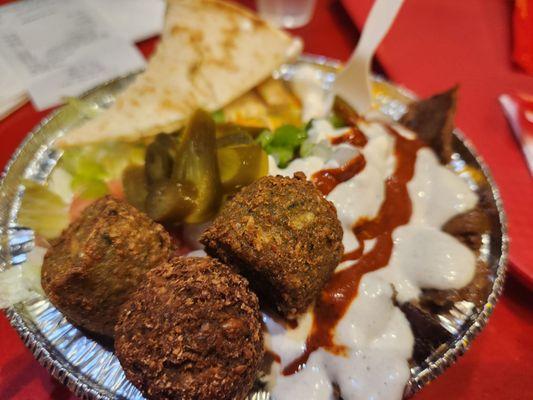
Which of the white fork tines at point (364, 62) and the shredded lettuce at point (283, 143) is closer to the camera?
the shredded lettuce at point (283, 143)

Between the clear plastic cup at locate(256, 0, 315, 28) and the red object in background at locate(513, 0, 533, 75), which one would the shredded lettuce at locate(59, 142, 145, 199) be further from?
the red object in background at locate(513, 0, 533, 75)

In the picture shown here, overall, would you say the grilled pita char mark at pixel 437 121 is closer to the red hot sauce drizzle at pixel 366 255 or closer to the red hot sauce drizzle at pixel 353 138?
the red hot sauce drizzle at pixel 366 255

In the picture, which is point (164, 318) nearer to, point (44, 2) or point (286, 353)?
point (286, 353)

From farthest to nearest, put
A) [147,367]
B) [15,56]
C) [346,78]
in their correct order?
[15,56] < [346,78] < [147,367]

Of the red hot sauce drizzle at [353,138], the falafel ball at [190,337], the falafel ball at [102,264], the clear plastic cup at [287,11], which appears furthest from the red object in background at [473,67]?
the falafel ball at [102,264]

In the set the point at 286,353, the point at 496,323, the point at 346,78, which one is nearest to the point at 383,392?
the point at 286,353

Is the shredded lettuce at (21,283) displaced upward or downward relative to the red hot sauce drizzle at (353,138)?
upward

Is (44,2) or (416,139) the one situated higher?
(44,2)

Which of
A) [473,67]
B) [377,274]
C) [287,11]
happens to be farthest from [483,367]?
→ [287,11]
